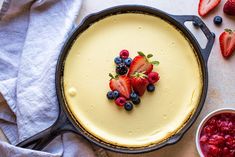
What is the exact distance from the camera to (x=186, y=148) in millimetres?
1494

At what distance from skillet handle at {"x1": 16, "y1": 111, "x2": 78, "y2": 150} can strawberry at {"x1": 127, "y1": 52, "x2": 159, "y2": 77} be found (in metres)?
0.21

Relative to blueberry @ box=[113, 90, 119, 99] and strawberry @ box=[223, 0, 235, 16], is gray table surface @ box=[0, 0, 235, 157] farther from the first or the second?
blueberry @ box=[113, 90, 119, 99]

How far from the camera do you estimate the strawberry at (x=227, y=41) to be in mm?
1515

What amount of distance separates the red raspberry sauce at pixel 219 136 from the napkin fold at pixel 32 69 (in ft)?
1.00

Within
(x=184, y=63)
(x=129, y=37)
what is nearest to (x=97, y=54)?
(x=129, y=37)

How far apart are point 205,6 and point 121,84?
0.33 metres

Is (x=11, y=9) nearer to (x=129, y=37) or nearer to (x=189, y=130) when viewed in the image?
(x=129, y=37)

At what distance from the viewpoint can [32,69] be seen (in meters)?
1.50

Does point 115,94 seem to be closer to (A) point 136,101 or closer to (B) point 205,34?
(A) point 136,101

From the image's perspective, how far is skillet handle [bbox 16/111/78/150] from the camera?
1403mm

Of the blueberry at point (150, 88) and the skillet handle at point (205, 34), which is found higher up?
the skillet handle at point (205, 34)

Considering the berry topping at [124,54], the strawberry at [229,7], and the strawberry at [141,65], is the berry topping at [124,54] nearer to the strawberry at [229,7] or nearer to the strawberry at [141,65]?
the strawberry at [141,65]

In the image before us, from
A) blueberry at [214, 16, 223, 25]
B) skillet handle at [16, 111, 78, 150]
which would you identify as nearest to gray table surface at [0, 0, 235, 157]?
blueberry at [214, 16, 223, 25]

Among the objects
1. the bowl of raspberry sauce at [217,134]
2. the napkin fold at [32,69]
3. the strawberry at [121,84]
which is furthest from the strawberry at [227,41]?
the napkin fold at [32,69]
